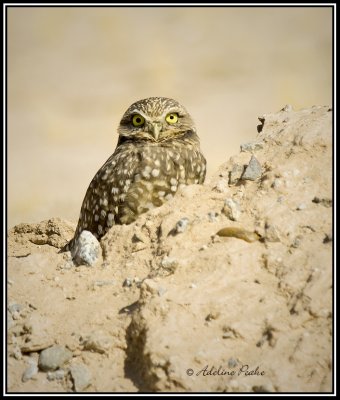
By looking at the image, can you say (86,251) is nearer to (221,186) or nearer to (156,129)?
(221,186)

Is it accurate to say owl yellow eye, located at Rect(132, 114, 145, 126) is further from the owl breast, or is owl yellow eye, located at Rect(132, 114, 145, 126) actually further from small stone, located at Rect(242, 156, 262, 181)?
small stone, located at Rect(242, 156, 262, 181)

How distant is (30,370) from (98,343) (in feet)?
1.38

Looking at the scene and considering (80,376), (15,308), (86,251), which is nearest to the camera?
(80,376)

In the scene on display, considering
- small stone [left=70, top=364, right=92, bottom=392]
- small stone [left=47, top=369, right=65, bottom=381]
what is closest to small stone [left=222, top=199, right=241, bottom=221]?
small stone [left=70, top=364, right=92, bottom=392]

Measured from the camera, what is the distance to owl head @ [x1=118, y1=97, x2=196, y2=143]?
4.64 meters

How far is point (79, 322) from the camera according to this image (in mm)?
2980

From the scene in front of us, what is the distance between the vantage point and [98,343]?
277 cm

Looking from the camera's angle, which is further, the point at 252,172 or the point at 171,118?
the point at 171,118

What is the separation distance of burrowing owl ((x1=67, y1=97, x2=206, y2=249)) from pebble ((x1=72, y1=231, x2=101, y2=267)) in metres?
0.37

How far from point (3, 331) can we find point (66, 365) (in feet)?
1.67

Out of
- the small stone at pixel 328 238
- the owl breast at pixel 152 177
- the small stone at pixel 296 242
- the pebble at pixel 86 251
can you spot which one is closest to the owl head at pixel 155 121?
the owl breast at pixel 152 177

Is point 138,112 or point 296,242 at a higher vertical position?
point 138,112

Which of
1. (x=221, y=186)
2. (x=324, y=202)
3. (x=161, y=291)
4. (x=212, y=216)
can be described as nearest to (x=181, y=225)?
(x=212, y=216)

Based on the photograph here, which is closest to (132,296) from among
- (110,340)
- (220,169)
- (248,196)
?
(110,340)
